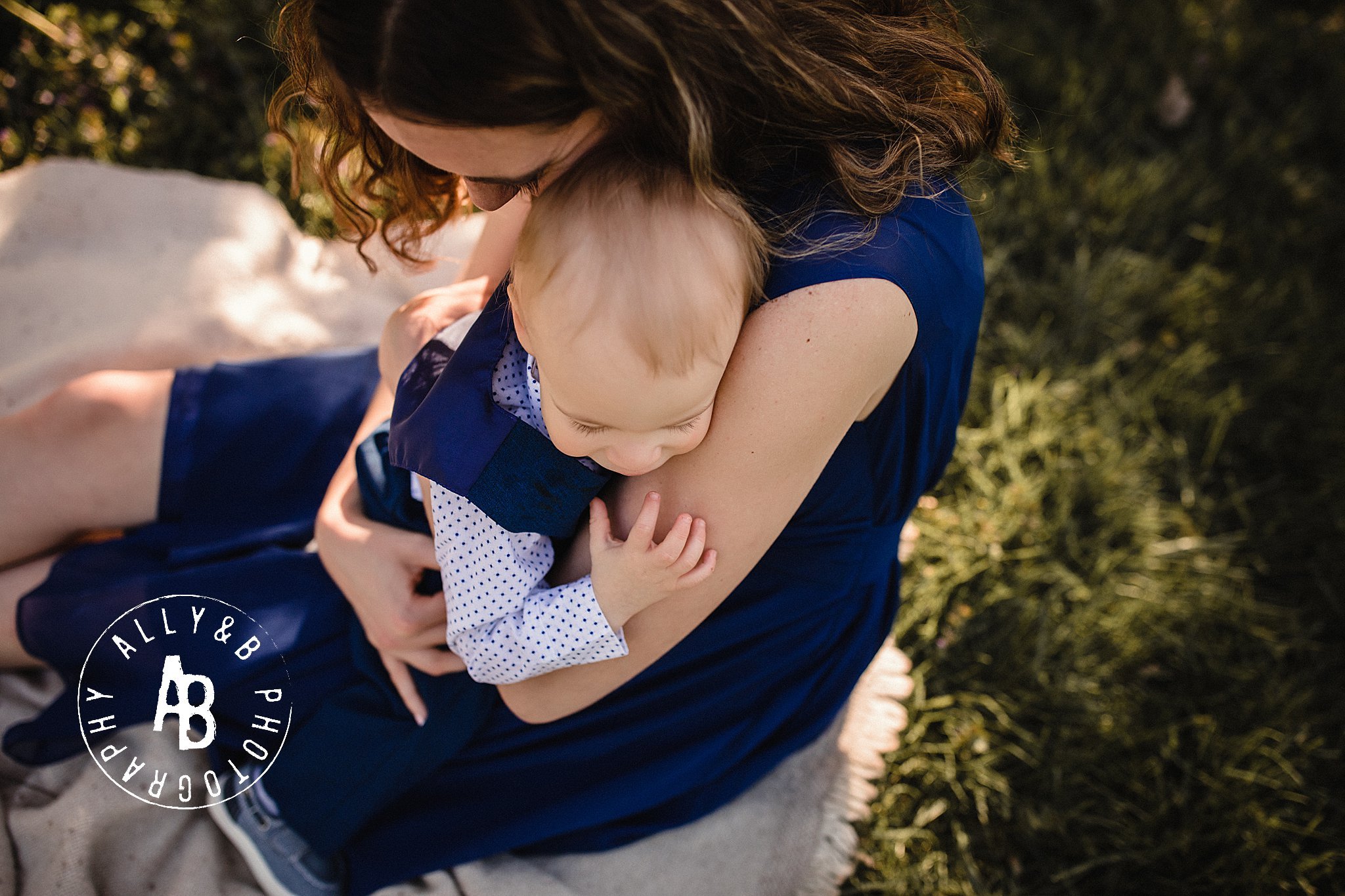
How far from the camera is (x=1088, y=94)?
3.14m

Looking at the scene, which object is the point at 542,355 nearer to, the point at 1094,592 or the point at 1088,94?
the point at 1094,592

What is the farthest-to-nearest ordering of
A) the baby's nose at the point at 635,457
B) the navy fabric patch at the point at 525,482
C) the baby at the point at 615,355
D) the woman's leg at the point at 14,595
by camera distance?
the woman's leg at the point at 14,595, the navy fabric patch at the point at 525,482, the baby's nose at the point at 635,457, the baby at the point at 615,355

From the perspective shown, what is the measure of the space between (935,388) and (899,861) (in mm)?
1194

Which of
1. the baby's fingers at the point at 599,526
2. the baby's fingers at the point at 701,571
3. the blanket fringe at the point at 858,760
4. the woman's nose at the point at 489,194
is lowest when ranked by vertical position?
the blanket fringe at the point at 858,760

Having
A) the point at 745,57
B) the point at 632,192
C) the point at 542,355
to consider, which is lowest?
Answer: the point at 542,355

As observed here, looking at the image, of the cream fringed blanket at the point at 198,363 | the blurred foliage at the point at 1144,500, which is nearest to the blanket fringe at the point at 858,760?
the cream fringed blanket at the point at 198,363

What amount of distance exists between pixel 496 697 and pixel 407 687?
0.52 feet

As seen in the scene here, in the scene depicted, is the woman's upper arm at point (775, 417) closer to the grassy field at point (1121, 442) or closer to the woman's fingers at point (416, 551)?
the woman's fingers at point (416, 551)

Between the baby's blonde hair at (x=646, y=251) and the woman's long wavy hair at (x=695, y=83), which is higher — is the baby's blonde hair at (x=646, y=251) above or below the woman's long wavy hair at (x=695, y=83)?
below

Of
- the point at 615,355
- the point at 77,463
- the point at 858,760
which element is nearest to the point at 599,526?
the point at 615,355

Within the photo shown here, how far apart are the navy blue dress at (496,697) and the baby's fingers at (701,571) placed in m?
0.20

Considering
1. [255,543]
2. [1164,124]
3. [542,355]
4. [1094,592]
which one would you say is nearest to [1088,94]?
[1164,124]

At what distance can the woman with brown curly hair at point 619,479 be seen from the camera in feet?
3.12

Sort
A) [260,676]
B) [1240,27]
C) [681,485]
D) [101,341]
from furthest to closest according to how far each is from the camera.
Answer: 1. [1240,27]
2. [101,341]
3. [260,676]
4. [681,485]
